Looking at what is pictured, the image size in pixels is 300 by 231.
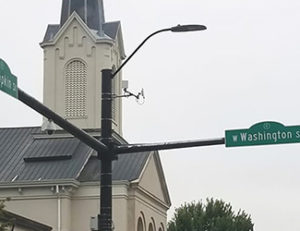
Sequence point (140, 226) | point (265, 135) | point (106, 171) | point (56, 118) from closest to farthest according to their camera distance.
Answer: point (56, 118) < point (265, 135) < point (106, 171) < point (140, 226)

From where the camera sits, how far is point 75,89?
1893 inches

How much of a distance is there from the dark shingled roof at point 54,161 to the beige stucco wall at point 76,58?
6.64ft

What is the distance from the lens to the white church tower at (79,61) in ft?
156

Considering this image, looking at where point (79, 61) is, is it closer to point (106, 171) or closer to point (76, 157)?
point (76, 157)

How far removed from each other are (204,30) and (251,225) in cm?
5515

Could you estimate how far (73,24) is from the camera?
159ft

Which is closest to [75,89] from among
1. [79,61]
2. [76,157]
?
[79,61]

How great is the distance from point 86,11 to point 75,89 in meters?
4.32

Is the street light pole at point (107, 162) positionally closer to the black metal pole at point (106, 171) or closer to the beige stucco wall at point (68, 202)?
the black metal pole at point (106, 171)

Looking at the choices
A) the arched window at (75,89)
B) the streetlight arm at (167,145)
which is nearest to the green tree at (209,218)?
the arched window at (75,89)

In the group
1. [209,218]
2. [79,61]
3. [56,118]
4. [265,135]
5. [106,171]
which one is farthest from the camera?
[209,218]

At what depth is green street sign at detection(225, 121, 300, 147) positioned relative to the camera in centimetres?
1781

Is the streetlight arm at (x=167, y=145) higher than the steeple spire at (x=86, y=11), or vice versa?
the steeple spire at (x=86, y=11)

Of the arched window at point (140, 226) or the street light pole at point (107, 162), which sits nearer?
the street light pole at point (107, 162)
